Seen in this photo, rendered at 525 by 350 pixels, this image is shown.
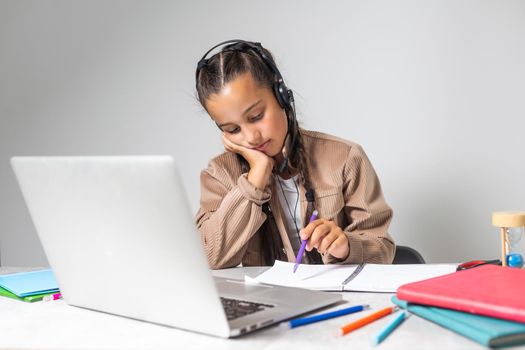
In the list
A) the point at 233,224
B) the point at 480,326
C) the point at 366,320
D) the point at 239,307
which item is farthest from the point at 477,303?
the point at 233,224

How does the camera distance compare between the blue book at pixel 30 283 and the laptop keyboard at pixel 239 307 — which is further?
the blue book at pixel 30 283

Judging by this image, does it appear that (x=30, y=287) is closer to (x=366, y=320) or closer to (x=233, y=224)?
(x=233, y=224)

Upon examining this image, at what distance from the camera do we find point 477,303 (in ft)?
2.44

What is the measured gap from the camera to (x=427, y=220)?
213 cm

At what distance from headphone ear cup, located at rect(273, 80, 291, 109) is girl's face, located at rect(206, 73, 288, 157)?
0.01 m

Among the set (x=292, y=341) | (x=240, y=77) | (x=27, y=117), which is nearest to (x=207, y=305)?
(x=292, y=341)

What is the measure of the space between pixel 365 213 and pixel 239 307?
684mm

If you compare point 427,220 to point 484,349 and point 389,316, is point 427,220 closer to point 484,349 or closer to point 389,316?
point 389,316

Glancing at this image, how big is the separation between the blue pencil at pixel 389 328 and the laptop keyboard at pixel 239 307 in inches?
6.9

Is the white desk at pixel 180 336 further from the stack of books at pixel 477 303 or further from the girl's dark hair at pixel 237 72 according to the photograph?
the girl's dark hair at pixel 237 72

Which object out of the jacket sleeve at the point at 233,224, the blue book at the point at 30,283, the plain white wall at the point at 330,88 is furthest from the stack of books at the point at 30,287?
the plain white wall at the point at 330,88

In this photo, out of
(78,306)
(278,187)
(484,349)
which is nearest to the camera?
(484,349)

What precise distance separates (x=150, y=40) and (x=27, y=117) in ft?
2.22

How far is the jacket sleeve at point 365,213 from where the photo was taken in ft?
4.49
